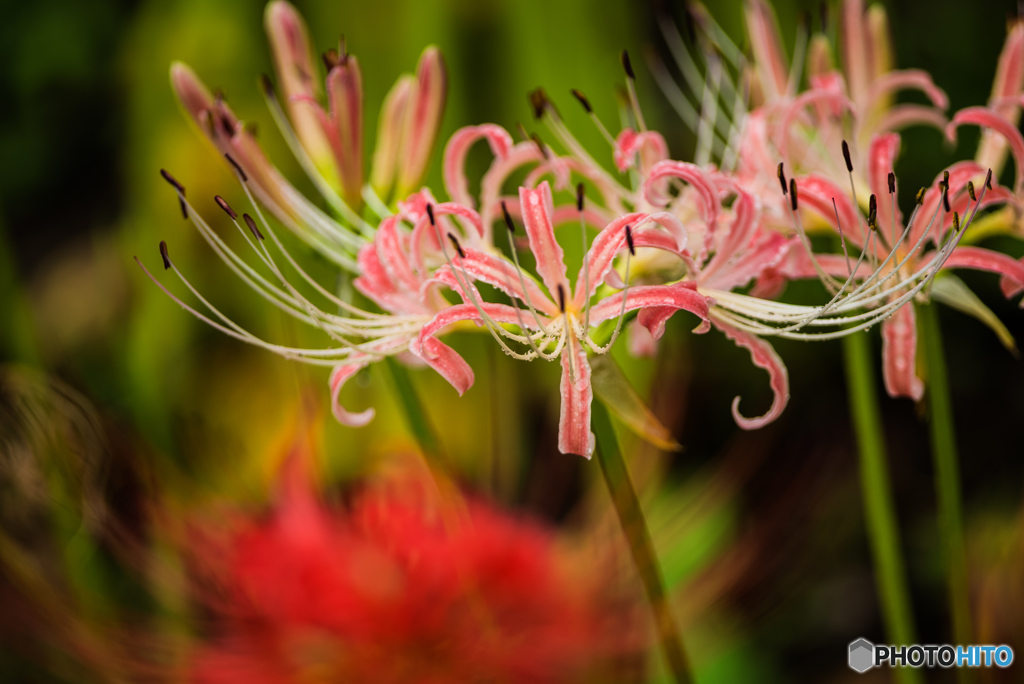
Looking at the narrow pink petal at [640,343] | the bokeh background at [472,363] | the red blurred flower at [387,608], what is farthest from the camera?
the bokeh background at [472,363]

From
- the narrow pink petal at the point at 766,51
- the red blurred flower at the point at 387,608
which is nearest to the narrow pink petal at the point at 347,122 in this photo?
the narrow pink petal at the point at 766,51

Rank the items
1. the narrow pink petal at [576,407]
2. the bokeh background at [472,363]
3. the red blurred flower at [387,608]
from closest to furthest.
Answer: the narrow pink petal at [576,407] < the red blurred flower at [387,608] < the bokeh background at [472,363]

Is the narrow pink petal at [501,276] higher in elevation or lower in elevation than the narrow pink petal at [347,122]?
lower

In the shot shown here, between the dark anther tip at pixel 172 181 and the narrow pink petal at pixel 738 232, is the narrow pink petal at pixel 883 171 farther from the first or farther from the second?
Answer: the dark anther tip at pixel 172 181

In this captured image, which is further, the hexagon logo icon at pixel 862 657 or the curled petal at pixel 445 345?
the hexagon logo icon at pixel 862 657

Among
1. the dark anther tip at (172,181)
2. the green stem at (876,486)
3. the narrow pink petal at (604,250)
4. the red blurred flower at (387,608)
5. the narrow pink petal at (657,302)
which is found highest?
the dark anther tip at (172,181)

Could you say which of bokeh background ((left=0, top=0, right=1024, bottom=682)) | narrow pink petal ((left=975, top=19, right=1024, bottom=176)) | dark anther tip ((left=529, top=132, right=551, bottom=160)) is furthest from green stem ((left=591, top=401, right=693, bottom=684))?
bokeh background ((left=0, top=0, right=1024, bottom=682))

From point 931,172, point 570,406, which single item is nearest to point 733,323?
point 570,406

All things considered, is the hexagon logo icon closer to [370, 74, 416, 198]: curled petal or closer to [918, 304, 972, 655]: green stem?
[918, 304, 972, 655]: green stem
